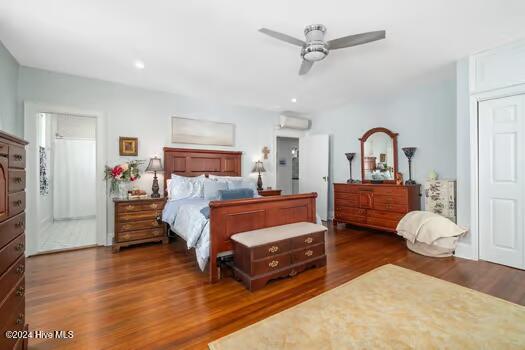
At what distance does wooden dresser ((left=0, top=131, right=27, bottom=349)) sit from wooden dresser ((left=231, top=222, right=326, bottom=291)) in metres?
1.68

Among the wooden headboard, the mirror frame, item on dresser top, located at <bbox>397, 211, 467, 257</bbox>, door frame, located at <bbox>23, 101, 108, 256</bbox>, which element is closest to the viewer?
item on dresser top, located at <bbox>397, 211, 467, 257</bbox>

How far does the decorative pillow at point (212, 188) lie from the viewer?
13.2ft

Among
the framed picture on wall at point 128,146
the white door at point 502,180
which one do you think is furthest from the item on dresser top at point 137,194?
the white door at point 502,180

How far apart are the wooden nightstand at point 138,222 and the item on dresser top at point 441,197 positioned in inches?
176

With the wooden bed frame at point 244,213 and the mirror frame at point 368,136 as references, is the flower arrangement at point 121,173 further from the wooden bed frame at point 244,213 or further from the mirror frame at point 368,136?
the mirror frame at point 368,136

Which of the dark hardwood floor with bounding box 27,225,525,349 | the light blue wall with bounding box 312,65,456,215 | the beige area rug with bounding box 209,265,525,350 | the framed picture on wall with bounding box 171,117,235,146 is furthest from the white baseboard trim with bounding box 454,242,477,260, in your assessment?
the framed picture on wall with bounding box 171,117,235,146

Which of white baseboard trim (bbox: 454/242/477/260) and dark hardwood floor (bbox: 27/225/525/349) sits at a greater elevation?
white baseboard trim (bbox: 454/242/477/260)

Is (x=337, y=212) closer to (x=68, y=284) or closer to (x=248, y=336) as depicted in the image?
(x=248, y=336)

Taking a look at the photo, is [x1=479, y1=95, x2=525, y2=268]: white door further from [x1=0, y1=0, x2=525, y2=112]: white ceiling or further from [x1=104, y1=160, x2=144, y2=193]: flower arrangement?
[x1=104, y1=160, x2=144, y2=193]: flower arrangement

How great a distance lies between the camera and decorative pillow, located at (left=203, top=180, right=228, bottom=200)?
13.2 feet

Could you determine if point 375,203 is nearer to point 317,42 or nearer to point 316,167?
point 316,167

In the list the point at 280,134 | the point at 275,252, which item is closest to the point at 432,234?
the point at 275,252

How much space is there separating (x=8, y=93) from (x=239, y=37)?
306cm

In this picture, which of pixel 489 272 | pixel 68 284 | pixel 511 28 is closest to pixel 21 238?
pixel 68 284
